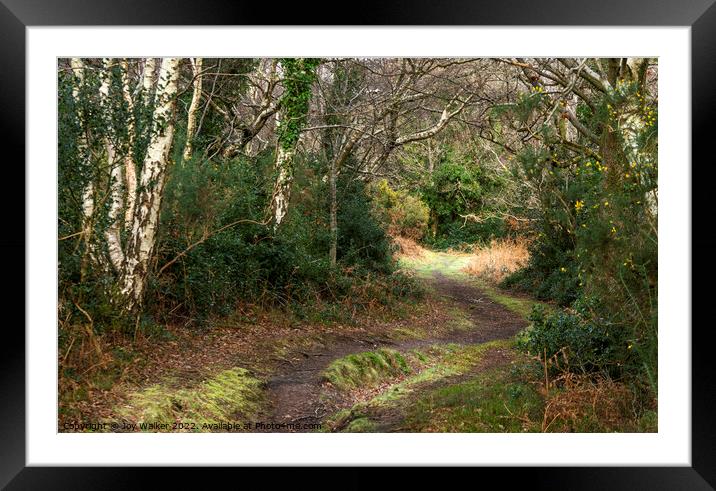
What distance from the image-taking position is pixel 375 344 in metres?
9.19

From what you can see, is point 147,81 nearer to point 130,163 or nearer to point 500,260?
point 130,163

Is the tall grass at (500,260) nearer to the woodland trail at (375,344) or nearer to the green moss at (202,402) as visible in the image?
the woodland trail at (375,344)

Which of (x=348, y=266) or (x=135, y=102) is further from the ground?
(x=135, y=102)

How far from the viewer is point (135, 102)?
5859 millimetres

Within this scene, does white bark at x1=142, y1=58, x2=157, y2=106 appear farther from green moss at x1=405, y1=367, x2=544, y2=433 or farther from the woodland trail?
green moss at x1=405, y1=367, x2=544, y2=433

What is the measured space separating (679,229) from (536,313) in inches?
107

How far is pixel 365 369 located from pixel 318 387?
1169 mm

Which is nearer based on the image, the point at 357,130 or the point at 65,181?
the point at 65,181

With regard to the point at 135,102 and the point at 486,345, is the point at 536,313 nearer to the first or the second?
the point at 486,345

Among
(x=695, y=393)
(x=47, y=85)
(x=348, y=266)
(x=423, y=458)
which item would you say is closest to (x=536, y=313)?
(x=695, y=393)

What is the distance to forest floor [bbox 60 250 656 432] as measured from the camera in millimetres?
4805

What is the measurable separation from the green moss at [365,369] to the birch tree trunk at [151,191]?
2.53 meters
